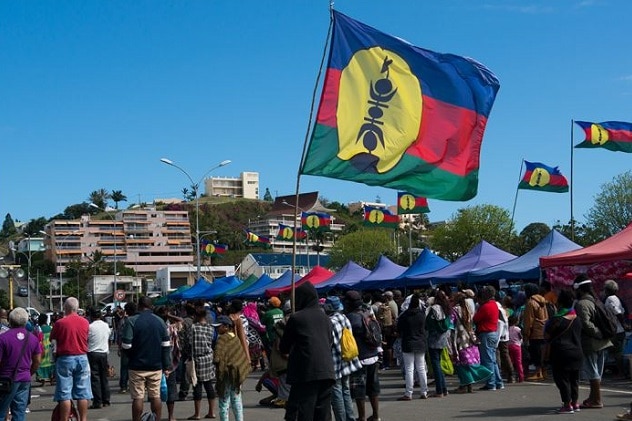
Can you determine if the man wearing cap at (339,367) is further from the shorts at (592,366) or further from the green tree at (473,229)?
the green tree at (473,229)

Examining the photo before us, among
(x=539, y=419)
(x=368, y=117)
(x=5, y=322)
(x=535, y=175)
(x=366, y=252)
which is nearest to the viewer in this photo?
(x=539, y=419)

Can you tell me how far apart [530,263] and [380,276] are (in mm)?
8459

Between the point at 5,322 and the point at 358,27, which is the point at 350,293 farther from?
the point at 5,322

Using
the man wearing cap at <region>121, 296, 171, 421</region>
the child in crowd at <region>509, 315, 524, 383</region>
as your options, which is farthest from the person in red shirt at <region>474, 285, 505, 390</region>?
the man wearing cap at <region>121, 296, 171, 421</region>

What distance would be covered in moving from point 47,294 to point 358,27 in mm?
139891

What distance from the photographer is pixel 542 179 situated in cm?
3484

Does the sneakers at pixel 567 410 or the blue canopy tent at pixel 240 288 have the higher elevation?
the blue canopy tent at pixel 240 288

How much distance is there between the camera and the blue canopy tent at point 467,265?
2480cm

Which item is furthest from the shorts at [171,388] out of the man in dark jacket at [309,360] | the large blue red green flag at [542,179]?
the large blue red green flag at [542,179]

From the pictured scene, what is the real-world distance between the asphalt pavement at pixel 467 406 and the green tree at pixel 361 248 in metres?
118

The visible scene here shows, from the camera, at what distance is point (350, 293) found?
11.8m

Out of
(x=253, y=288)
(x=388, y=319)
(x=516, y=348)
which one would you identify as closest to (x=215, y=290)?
(x=253, y=288)

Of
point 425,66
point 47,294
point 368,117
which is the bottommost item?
point 47,294

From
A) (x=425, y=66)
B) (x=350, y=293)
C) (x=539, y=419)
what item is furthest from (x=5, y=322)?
(x=539, y=419)
